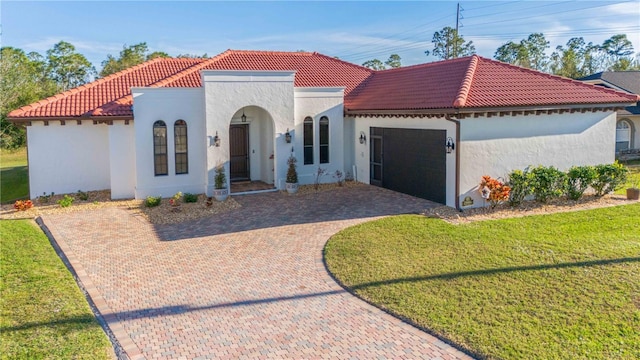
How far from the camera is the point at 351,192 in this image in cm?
2019

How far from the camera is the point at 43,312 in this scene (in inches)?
337

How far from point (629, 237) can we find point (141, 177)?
1648cm

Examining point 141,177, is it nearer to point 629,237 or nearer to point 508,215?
point 508,215

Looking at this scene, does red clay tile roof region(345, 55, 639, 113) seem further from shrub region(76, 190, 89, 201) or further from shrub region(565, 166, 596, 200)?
shrub region(76, 190, 89, 201)

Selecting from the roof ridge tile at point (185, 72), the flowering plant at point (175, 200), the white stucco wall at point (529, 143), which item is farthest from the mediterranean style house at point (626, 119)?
the flowering plant at point (175, 200)

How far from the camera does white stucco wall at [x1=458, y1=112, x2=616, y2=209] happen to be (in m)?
16.4

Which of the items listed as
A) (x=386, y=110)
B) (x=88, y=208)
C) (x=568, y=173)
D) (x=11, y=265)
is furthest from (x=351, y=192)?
(x=11, y=265)

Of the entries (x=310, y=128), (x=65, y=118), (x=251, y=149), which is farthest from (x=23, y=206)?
(x=310, y=128)

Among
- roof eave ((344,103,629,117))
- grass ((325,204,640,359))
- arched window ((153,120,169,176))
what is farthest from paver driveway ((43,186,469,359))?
roof eave ((344,103,629,117))

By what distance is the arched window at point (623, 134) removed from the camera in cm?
3312

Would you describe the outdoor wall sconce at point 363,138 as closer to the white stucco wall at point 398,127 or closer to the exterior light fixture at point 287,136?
the white stucco wall at point 398,127

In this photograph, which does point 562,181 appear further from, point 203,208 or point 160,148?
point 160,148

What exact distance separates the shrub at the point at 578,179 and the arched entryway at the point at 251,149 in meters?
11.7

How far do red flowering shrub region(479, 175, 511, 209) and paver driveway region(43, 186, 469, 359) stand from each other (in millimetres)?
2203
